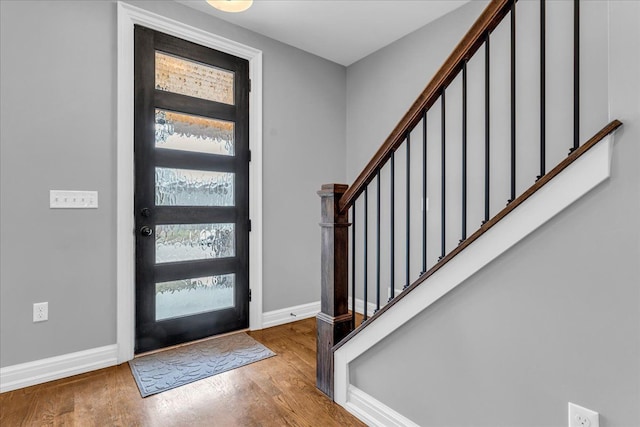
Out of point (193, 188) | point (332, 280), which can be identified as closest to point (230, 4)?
point (193, 188)

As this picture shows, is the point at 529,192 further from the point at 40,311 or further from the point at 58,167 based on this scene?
the point at 40,311

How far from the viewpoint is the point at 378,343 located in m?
1.61

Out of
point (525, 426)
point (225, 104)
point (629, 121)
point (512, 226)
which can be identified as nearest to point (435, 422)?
point (525, 426)

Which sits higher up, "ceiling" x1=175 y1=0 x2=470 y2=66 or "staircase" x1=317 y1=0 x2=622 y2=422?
"ceiling" x1=175 y1=0 x2=470 y2=66

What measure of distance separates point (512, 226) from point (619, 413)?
0.58m

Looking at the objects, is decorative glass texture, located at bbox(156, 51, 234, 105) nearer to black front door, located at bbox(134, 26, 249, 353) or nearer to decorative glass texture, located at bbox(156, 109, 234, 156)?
black front door, located at bbox(134, 26, 249, 353)

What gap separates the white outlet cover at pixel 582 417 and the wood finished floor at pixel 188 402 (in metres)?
0.93

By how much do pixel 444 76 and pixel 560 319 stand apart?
95 cm

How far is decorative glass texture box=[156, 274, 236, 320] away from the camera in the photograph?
2.54 meters

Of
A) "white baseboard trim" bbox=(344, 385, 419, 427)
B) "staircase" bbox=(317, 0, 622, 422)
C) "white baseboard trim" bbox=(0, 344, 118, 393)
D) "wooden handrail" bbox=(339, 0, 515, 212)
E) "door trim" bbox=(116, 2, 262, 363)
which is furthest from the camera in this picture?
"door trim" bbox=(116, 2, 262, 363)

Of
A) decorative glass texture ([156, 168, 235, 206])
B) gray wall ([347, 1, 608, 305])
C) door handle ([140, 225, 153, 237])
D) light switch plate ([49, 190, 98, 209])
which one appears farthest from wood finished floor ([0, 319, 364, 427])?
gray wall ([347, 1, 608, 305])

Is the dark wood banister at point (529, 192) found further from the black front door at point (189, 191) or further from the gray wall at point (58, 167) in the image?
the gray wall at point (58, 167)

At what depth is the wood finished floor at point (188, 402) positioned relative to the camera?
167cm

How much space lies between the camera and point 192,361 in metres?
2.30
